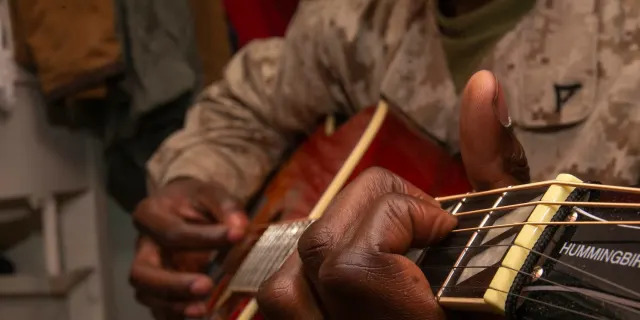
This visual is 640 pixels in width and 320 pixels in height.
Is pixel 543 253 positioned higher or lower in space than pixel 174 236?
higher

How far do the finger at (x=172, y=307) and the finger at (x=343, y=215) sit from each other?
1.38 feet

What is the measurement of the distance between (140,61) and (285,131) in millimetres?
405

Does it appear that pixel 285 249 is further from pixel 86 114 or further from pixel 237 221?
pixel 86 114

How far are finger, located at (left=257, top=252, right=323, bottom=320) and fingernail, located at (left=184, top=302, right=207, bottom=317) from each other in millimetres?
371

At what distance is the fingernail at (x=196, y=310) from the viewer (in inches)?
34.0

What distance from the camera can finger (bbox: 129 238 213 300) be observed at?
34.0 inches

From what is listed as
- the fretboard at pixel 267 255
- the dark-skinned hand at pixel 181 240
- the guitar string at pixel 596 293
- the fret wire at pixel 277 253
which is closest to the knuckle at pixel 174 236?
the dark-skinned hand at pixel 181 240

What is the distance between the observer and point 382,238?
1.37 ft

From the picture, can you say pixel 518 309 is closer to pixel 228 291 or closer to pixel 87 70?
pixel 228 291

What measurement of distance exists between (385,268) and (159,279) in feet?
1.85

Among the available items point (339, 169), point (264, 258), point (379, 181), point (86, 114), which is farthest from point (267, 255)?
point (86, 114)

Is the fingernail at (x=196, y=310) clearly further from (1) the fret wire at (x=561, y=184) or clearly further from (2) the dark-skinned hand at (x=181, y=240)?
(1) the fret wire at (x=561, y=184)

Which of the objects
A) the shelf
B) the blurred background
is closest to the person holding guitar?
the blurred background

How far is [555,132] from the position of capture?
626 mm
